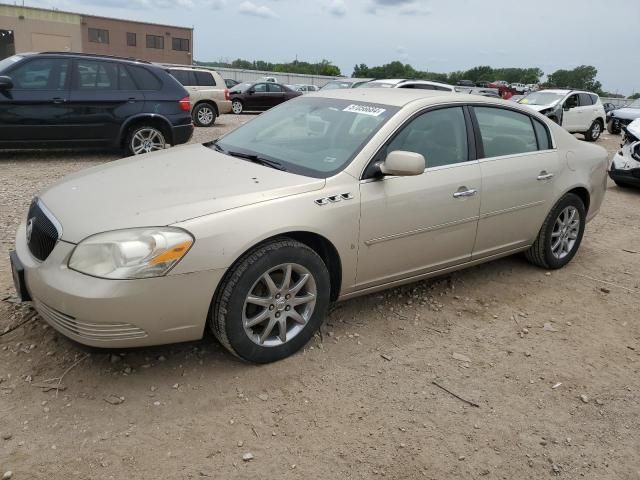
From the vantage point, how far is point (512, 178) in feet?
13.7

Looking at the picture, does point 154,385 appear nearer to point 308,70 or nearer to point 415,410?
point 415,410

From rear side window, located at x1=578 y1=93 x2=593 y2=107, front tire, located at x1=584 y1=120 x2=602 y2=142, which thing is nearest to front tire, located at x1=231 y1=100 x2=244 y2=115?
rear side window, located at x1=578 y1=93 x2=593 y2=107

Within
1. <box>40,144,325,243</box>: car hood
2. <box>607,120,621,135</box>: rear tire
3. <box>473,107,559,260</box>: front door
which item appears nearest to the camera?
<box>40,144,325,243</box>: car hood

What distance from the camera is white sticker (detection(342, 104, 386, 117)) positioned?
3.71m

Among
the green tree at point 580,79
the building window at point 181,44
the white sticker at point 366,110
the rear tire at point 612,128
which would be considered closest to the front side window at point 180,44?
the building window at point 181,44

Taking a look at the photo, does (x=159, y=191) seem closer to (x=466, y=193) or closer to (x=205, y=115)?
(x=466, y=193)

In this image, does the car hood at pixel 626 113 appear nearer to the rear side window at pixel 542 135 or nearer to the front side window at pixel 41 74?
the rear side window at pixel 542 135

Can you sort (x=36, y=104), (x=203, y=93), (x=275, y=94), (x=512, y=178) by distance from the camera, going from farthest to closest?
(x=275, y=94)
(x=203, y=93)
(x=36, y=104)
(x=512, y=178)

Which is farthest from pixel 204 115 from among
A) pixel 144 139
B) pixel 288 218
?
pixel 288 218

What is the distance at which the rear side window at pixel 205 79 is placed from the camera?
50.5 ft

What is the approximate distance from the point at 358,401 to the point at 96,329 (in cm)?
136

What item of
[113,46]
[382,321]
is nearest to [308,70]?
[113,46]

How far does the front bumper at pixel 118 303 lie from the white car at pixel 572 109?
15748 millimetres

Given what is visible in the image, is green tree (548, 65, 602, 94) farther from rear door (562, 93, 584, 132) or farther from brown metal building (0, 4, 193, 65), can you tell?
rear door (562, 93, 584, 132)
